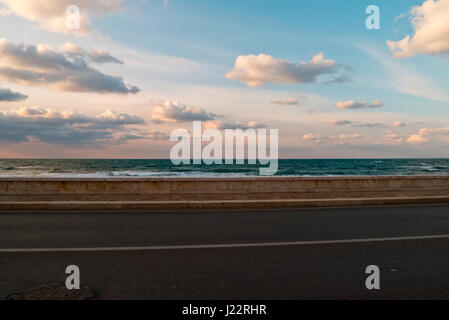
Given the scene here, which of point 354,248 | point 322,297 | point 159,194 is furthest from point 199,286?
point 159,194

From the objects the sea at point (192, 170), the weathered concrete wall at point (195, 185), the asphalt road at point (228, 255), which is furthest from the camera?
the sea at point (192, 170)

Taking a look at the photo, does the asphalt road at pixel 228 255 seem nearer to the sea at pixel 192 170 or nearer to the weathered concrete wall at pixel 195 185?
the weathered concrete wall at pixel 195 185

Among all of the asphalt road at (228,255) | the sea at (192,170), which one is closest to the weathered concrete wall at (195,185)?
the asphalt road at (228,255)

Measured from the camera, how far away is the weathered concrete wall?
1184 centimetres

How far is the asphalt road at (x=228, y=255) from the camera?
3.75 m

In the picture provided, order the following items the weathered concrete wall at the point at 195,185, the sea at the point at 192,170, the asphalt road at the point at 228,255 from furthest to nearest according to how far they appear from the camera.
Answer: the sea at the point at 192,170
the weathered concrete wall at the point at 195,185
the asphalt road at the point at 228,255

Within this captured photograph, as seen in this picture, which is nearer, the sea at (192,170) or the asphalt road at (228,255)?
the asphalt road at (228,255)

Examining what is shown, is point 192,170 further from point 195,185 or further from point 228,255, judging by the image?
point 228,255

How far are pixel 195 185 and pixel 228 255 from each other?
760 centimetres

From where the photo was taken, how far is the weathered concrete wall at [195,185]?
38.9ft

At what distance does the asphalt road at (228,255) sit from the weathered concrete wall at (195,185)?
3421 millimetres

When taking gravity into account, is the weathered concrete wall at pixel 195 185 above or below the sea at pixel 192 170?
above

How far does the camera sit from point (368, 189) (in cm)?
1377
